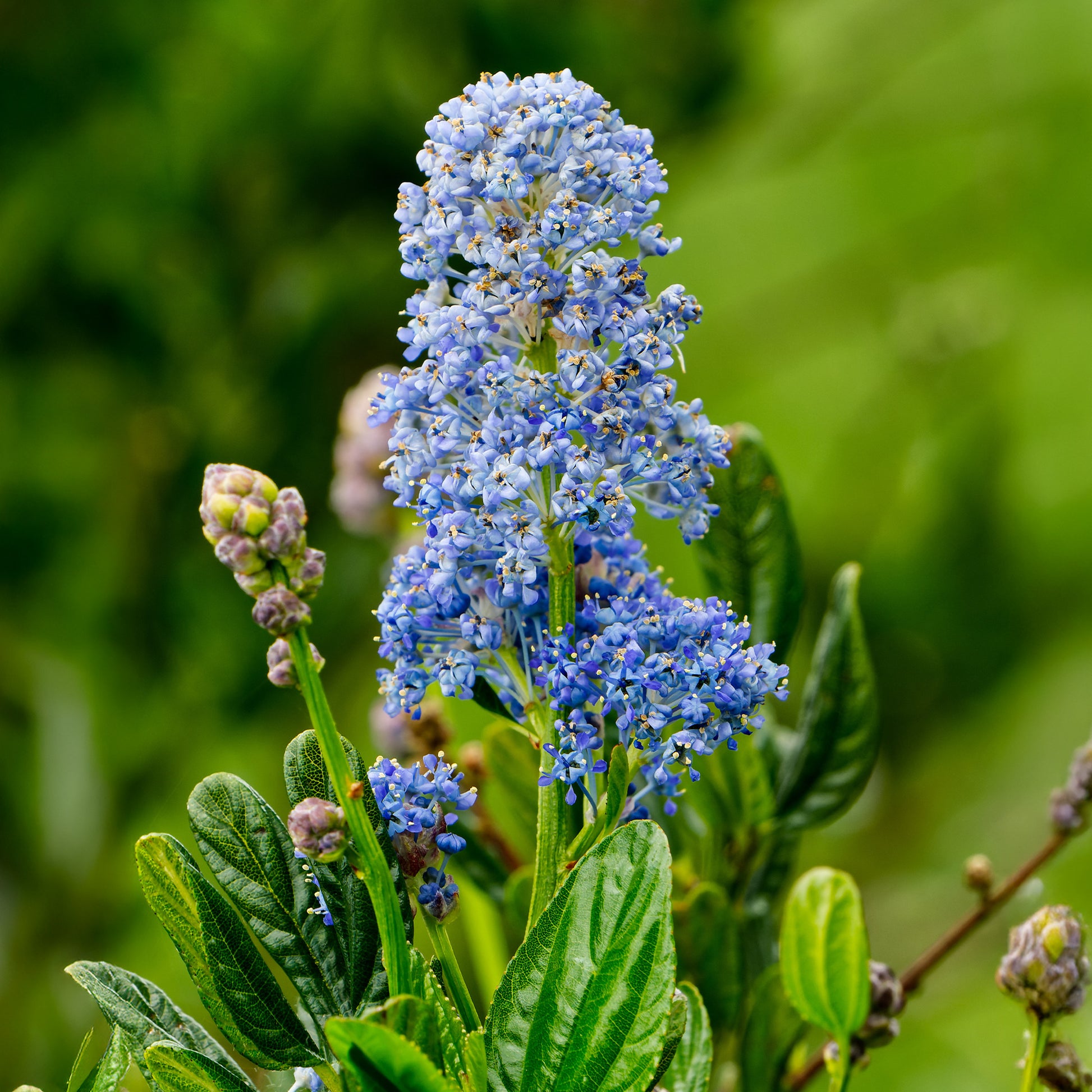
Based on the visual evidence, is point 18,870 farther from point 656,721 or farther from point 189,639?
point 656,721

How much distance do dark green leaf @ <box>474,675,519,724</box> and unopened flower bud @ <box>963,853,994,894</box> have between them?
0.93 ft

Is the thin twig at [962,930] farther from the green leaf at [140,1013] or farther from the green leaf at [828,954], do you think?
the green leaf at [140,1013]

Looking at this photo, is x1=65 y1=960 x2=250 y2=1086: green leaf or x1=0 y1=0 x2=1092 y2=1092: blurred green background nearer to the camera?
x1=65 y1=960 x2=250 y2=1086: green leaf

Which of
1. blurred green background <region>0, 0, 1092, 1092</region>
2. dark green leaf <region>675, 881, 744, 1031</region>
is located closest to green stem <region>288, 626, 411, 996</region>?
dark green leaf <region>675, 881, 744, 1031</region>

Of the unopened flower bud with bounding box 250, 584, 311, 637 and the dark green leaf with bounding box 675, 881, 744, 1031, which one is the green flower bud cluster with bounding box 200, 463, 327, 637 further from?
the dark green leaf with bounding box 675, 881, 744, 1031

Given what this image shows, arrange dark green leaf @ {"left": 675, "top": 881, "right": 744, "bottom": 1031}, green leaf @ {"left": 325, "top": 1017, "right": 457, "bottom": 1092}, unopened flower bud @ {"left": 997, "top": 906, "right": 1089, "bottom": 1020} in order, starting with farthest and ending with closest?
1. dark green leaf @ {"left": 675, "top": 881, "right": 744, "bottom": 1031}
2. unopened flower bud @ {"left": 997, "top": 906, "right": 1089, "bottom": 1020}
3. green leaf @ {"left": 325, "top": 1017, "right": 457, "bottom": 1092}

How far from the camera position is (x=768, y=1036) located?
0.57m

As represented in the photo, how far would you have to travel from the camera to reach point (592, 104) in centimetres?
39

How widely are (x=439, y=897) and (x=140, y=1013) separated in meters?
0.11

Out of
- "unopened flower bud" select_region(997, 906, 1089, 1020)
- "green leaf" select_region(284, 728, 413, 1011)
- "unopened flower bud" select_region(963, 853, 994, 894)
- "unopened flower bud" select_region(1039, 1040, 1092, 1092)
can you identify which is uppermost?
"green leaf" select_region(284, 728, 413, 1011)

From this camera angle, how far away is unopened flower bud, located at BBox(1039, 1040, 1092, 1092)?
44 centimetres

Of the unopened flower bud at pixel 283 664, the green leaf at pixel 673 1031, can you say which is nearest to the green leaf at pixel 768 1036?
the green leaf at pixel 673 1031

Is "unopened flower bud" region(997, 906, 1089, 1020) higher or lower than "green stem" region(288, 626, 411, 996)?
lower

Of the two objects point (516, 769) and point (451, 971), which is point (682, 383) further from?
point (451, 971)
